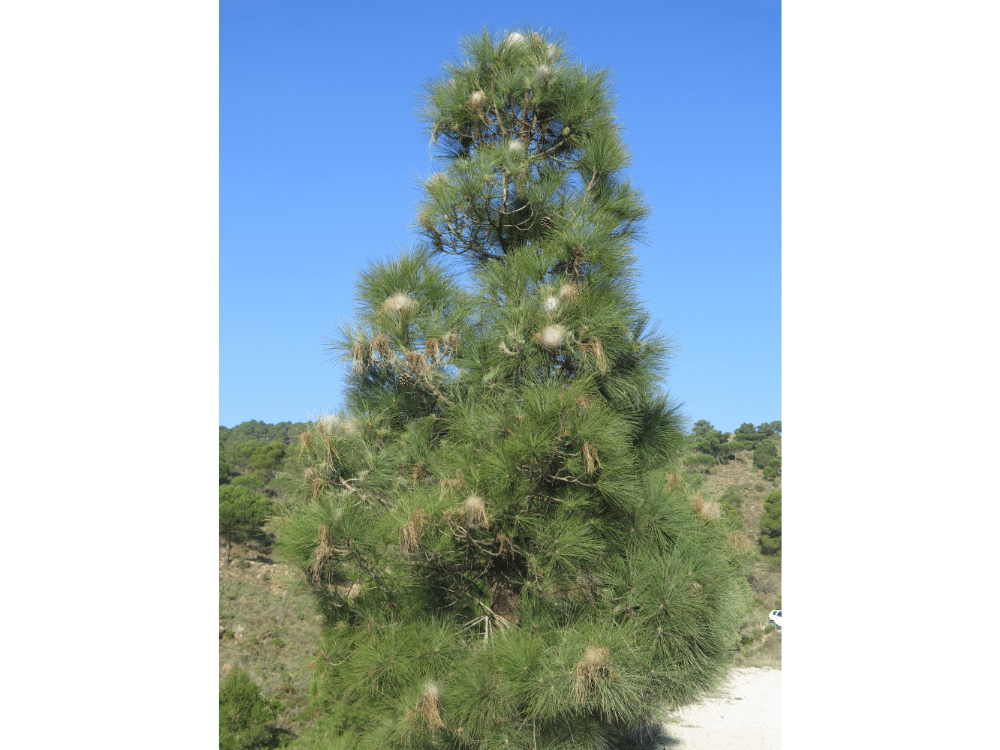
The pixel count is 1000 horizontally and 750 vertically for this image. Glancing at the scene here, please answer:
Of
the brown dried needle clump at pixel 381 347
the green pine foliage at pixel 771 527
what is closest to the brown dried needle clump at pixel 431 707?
the brown dried needle clump at pixel 381 347

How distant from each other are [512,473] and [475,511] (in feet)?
0.59

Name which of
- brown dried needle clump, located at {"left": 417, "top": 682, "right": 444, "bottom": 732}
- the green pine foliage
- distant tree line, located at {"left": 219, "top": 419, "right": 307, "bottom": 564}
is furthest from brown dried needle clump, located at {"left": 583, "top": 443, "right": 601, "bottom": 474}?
the green pine foliage

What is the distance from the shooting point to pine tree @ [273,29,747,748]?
7.14 ft

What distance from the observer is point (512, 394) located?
8.02ft

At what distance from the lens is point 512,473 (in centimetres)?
224

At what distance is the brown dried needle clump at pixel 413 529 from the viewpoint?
2133 mm

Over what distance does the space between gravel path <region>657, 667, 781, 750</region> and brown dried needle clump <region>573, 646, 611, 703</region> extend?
2422mm

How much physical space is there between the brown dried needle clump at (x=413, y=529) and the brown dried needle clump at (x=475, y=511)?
0.45 feet

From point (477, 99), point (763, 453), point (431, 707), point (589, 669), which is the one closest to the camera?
point (589, 669)

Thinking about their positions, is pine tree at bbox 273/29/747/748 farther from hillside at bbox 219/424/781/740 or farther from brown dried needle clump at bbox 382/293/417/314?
hillside at bbox 219/424/781/740

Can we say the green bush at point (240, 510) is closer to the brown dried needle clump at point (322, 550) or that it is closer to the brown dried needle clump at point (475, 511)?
the brown dried needle clump at point (322, 550)

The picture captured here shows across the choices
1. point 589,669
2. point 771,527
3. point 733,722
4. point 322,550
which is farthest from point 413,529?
point 771,527

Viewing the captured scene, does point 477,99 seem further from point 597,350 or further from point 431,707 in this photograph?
point 431,707
